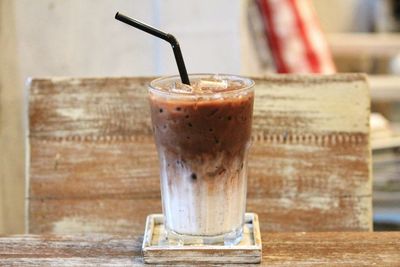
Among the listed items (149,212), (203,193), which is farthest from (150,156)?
(203,193)

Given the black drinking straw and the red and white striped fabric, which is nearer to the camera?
the black drinking straw

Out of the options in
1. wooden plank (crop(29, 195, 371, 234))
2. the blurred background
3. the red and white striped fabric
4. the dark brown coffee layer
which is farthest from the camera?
the red and white striped fabric

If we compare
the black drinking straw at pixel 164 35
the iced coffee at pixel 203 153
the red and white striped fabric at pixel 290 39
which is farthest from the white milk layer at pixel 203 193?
the red and white striped fabric at pixel 290 39

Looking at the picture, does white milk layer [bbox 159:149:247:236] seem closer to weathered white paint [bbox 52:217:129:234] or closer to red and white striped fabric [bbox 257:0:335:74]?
weathered white paint [bbox 52:217:129:234]

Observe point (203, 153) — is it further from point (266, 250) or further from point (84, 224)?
point (84, 224)

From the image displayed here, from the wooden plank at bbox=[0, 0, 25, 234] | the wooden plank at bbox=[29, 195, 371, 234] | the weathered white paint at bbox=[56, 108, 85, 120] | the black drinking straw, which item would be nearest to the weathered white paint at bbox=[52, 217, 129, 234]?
the wooden plank at bbox=[29, 195, 371, 234]

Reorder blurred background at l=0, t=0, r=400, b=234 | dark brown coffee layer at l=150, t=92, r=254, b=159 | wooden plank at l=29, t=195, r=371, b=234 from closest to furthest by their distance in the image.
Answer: dark brown coffee layer at l=150, t=92, r=254, b=159, wooden plank at l=29, t=195, r=371, b=234, blurred background at l=0, t=0, r=400, b=234
